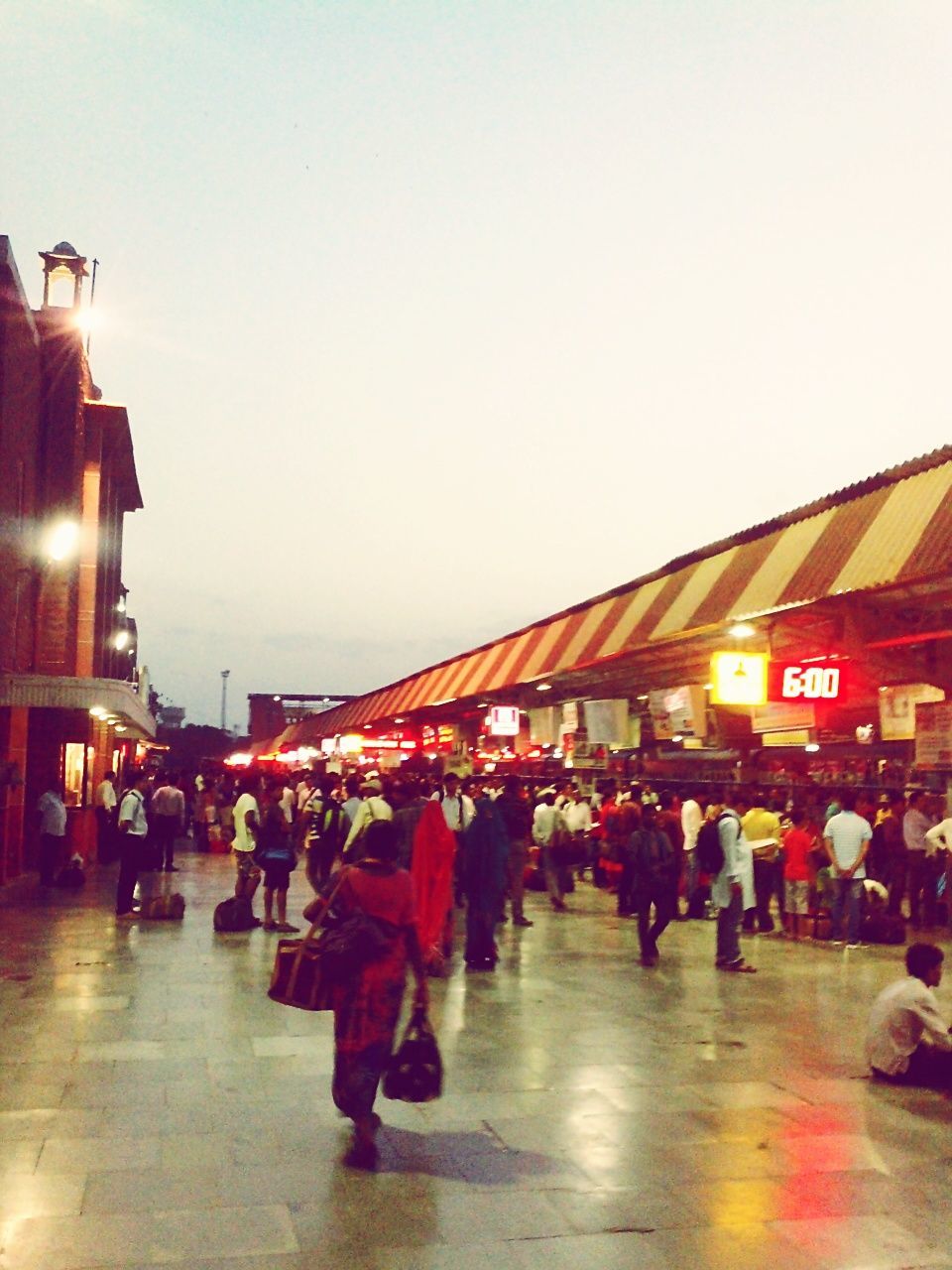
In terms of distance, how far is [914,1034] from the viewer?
7.47 m

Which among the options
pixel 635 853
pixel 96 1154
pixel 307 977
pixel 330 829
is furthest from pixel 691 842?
pixel 96 1154

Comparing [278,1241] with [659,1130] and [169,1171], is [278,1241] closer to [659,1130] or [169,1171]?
[169,1171]

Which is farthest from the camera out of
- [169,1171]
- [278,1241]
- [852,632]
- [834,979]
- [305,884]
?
[305,884]

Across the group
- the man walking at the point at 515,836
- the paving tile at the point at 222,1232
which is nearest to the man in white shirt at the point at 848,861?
the man walking at the point at 515,836

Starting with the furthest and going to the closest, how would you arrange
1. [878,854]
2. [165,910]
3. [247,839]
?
[878,854] → [247,839] → [165,910]

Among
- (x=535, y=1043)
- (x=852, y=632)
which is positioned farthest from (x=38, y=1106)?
(x=852, y=632)

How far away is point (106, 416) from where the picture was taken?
29.8 metres

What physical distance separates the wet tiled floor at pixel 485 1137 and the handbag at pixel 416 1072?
1.04ft

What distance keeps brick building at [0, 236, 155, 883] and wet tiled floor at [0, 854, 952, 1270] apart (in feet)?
31.0

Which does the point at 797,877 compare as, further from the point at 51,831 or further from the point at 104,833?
the point at 104,833

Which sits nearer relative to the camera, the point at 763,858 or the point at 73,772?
the point at 763,858

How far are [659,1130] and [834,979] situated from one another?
5.87 metres

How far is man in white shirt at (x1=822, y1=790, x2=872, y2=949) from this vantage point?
13594 millimetres

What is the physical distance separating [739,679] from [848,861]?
2367 mm
